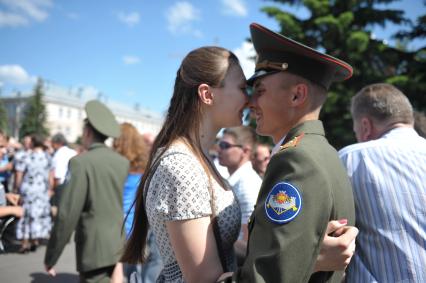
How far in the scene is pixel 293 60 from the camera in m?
1.65

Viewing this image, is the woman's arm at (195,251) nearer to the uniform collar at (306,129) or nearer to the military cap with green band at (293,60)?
the uniform collar at (306,129)

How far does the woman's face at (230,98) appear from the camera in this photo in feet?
5.96

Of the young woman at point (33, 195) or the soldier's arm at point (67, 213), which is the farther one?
the young woman at point (33, 195)

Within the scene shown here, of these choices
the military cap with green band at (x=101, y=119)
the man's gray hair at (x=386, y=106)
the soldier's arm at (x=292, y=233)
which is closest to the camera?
the soldier's arm at (x=292, y=233)

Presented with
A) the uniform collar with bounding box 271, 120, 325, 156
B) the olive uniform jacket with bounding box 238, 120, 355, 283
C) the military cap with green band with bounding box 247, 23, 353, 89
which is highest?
the military cap with green band with bounding box 247, 23, 353, 89

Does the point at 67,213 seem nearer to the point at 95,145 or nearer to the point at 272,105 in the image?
the point at 95,145

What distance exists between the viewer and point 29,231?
7.11 m

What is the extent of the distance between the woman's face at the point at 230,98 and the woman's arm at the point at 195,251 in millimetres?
582

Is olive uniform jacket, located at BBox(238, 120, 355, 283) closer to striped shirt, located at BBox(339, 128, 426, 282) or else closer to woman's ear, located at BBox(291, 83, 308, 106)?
woman's ear, located at BBox(291, 83, 308, 106)

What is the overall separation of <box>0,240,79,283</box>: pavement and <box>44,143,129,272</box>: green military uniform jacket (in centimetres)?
267

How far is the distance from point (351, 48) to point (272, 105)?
17.4m

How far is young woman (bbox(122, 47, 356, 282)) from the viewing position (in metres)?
1.48

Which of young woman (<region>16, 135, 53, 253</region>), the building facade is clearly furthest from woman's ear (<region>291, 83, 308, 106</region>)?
the building facade

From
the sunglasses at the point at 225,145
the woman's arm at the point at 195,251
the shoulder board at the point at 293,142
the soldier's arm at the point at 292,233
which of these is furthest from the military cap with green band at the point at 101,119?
the soldier's arm at the point at 292,233
